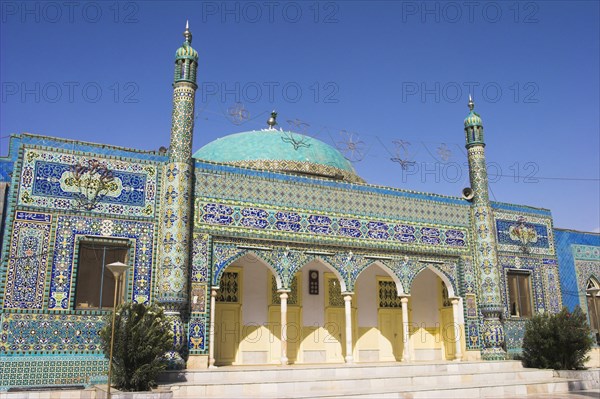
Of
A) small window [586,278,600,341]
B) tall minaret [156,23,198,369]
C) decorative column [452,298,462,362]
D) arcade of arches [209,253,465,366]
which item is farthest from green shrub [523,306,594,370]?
tall minaret [156,23,198,369]

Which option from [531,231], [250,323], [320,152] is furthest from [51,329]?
[531,231]

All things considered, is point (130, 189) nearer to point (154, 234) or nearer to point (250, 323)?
point (154, 234)

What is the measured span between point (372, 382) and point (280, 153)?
7830 millimetres

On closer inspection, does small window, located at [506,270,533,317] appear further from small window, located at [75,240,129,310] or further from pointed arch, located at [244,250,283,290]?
small window, located at [75,240,129,310]

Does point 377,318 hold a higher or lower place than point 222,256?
lower

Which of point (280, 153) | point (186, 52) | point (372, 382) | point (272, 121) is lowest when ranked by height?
point (372, 382)

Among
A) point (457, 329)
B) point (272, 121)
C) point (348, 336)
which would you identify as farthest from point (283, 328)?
point (272, 121)

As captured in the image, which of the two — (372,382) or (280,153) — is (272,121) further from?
(372,382)

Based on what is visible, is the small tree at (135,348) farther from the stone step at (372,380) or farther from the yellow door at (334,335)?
the yellow door at (334,335)

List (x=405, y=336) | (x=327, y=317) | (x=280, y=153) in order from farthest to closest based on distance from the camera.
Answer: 1. (x=280, y=153)
2. (x=327, y=317)
3. (x=405, y=336)

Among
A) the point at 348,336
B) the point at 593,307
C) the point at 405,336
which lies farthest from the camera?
the point at 593,307

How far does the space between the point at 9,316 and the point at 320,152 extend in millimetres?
10623

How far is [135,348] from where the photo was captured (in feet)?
32.9

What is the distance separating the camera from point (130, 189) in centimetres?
1237
